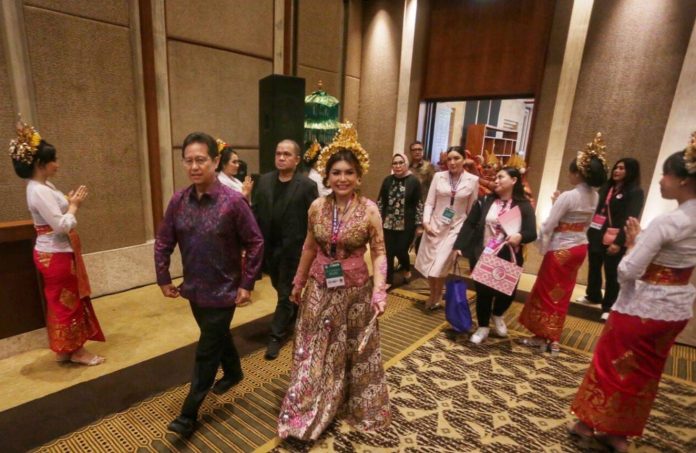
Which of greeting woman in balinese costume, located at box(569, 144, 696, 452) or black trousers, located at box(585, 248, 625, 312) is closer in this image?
greeting woman in balinese costume, located at box(569, 144, 696, 452)

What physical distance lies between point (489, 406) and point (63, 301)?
2734 mm

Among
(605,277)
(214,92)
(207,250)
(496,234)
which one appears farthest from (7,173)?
(605,277)

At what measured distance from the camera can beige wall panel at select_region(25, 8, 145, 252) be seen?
9.97 feet

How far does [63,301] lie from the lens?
2367 mm

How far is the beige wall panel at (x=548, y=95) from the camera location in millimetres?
4387

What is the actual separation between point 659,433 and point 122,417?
9.65 feet

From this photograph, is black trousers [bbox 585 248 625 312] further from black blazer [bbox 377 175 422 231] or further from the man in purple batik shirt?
Answer: the man in purple batik shirt

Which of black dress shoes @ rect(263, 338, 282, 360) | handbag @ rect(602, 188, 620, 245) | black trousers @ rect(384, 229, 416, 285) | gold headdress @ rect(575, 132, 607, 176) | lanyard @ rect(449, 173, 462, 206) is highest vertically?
gold headdress @ rect(575, 132, 607, 176)

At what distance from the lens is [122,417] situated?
6.51 ft

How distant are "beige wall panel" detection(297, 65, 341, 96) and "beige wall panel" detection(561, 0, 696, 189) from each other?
10.7 feet

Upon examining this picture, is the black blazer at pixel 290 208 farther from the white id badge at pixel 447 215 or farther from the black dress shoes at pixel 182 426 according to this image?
the white id badge at pixel 447 215

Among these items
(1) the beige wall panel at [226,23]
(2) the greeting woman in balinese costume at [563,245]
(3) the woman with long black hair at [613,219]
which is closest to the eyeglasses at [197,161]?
(2) the greeting woman in balinese costume at [563,245]

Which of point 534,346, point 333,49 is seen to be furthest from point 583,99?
point 333,49

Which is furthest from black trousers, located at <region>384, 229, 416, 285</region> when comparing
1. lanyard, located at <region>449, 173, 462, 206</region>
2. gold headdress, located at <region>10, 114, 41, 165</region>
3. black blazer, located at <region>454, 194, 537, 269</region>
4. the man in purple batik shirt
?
gold headdress, located at <region>10, 114, 41, 165</region>
